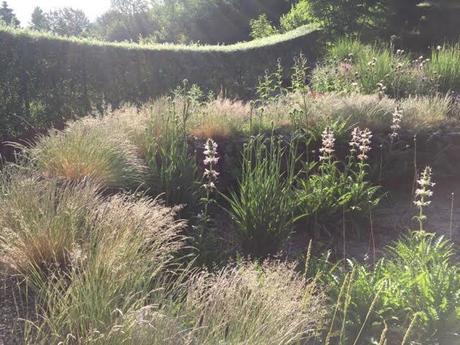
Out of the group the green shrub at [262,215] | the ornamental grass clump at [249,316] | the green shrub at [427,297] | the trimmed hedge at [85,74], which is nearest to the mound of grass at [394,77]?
the trimmed hedge at [85,74]

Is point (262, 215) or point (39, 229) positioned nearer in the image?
point (39, 229)

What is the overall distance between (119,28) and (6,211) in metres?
49.2

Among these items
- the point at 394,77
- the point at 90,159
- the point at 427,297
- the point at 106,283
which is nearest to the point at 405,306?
the point at 427,297

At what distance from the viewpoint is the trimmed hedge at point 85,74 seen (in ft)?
26.8

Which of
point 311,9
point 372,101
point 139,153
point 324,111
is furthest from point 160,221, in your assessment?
point 311,9

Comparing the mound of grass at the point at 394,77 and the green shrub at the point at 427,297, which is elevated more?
the mound of grass at the point at 394,77

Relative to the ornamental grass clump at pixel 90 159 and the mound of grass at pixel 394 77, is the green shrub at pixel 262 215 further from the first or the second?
the mound of grass at pixel 394 77

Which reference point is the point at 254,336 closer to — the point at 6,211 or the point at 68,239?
the point at 68,239

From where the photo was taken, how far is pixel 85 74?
9.12m

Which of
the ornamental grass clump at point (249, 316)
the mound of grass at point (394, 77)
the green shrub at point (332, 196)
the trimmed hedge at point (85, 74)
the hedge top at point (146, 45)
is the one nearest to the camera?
the ornamental grass clump at point (249, 316)

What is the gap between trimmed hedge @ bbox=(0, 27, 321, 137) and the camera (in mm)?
8156

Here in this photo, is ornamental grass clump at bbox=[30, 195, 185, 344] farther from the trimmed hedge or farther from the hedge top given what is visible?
the hedge top

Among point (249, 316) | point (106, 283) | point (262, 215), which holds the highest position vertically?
point (106, 283)

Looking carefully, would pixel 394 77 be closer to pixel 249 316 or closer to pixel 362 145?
pixel 362 145
